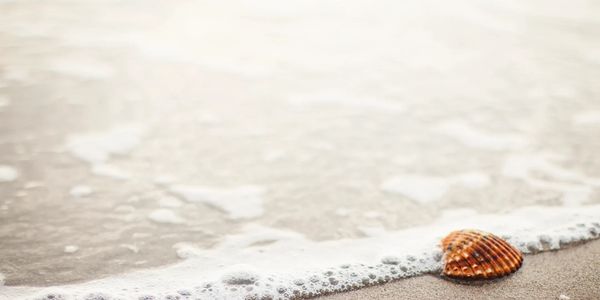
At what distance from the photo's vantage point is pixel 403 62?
4.88 meters

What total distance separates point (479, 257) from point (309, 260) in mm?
761

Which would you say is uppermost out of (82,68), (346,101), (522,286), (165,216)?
(82,68)

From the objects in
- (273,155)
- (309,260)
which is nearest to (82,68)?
(273,155)

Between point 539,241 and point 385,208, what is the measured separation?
79 centimetres

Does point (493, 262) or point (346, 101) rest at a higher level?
point (346, 101)

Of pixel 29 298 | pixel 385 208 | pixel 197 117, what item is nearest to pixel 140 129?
pixel 197 117

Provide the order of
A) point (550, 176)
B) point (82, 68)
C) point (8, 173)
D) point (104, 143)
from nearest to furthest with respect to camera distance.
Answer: point (8, 173)
point (550, 176)
point (104, 143)
point (82, 68)

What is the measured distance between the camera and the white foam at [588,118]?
12.3ft

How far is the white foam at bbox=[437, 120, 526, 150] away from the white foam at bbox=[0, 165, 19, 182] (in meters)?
2.80

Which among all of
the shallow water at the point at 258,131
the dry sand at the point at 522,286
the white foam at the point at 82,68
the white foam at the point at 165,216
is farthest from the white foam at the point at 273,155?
the white foam at the point at 82,68

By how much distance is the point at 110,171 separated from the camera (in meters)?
2.83

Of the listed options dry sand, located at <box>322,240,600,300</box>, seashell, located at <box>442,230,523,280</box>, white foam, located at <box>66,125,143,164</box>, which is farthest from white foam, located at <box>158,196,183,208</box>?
seashell, located at <box>442,230,523,280</box>

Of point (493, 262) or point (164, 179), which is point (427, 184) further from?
point (164, 179)

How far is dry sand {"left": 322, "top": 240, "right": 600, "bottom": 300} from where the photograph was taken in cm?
201
